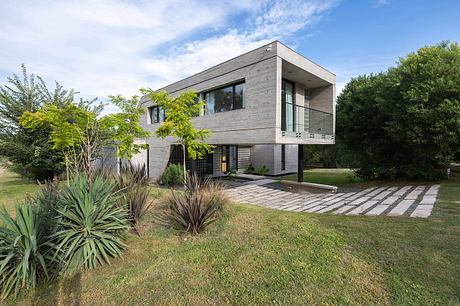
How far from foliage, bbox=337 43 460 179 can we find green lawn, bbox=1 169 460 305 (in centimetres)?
625

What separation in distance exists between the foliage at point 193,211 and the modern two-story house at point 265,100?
12.9 feet

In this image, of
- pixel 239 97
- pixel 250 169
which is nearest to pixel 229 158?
pixel 250 169

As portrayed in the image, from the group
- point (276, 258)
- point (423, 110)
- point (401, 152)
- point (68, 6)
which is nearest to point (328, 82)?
point (423, 110)

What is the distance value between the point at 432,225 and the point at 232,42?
988 centimetres

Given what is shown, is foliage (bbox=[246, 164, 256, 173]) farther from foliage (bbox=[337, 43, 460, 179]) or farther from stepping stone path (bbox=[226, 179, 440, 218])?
stepping stone path (bbox=[226, 179, 440, 218])

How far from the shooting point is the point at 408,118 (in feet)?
30.7

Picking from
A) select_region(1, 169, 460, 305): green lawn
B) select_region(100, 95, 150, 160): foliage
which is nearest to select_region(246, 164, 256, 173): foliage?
select_region(100, 95, 150, 160): foliage

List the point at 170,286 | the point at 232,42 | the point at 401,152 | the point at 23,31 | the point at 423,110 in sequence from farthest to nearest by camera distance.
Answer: the point at 401,152 → the point at 232,42 → the point at 423,110 → the point at 23,31 → the point at 170,286

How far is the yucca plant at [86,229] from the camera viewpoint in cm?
336

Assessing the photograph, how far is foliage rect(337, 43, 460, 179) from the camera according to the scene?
340 inches

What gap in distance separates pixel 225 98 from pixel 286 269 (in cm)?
907

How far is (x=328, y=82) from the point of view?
1133 centimetres

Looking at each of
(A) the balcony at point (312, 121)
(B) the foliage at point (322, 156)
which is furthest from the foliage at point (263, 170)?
(B) the foliage at point (322, 156)

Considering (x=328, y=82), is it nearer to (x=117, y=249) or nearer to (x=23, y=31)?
(x=117, y=249)
